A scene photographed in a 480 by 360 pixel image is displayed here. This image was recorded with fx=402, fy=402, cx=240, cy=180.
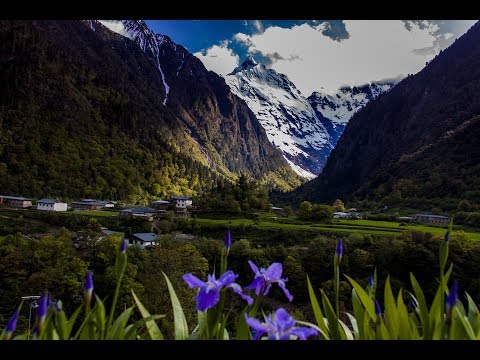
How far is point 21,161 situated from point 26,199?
1119 centimetres

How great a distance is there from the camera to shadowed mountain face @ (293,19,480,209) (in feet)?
163

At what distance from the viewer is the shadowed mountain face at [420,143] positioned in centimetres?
4959

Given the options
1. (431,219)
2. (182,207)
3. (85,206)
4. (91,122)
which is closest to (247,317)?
(431,219)

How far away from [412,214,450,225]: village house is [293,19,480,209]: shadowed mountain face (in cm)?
519

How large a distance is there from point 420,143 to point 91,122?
194 ft

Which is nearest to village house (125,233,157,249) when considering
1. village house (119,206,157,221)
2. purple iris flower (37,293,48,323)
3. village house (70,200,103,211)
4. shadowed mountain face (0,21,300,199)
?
village house (119,206,157,221)

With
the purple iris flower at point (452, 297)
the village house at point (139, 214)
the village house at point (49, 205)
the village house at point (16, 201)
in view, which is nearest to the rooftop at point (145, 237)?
the village house at point (139, 214)

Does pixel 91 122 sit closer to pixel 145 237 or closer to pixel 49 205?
pixel 49 205

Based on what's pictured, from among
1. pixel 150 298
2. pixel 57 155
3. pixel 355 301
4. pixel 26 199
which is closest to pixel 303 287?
pixel 150 298

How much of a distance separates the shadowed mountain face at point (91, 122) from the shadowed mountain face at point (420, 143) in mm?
31198
